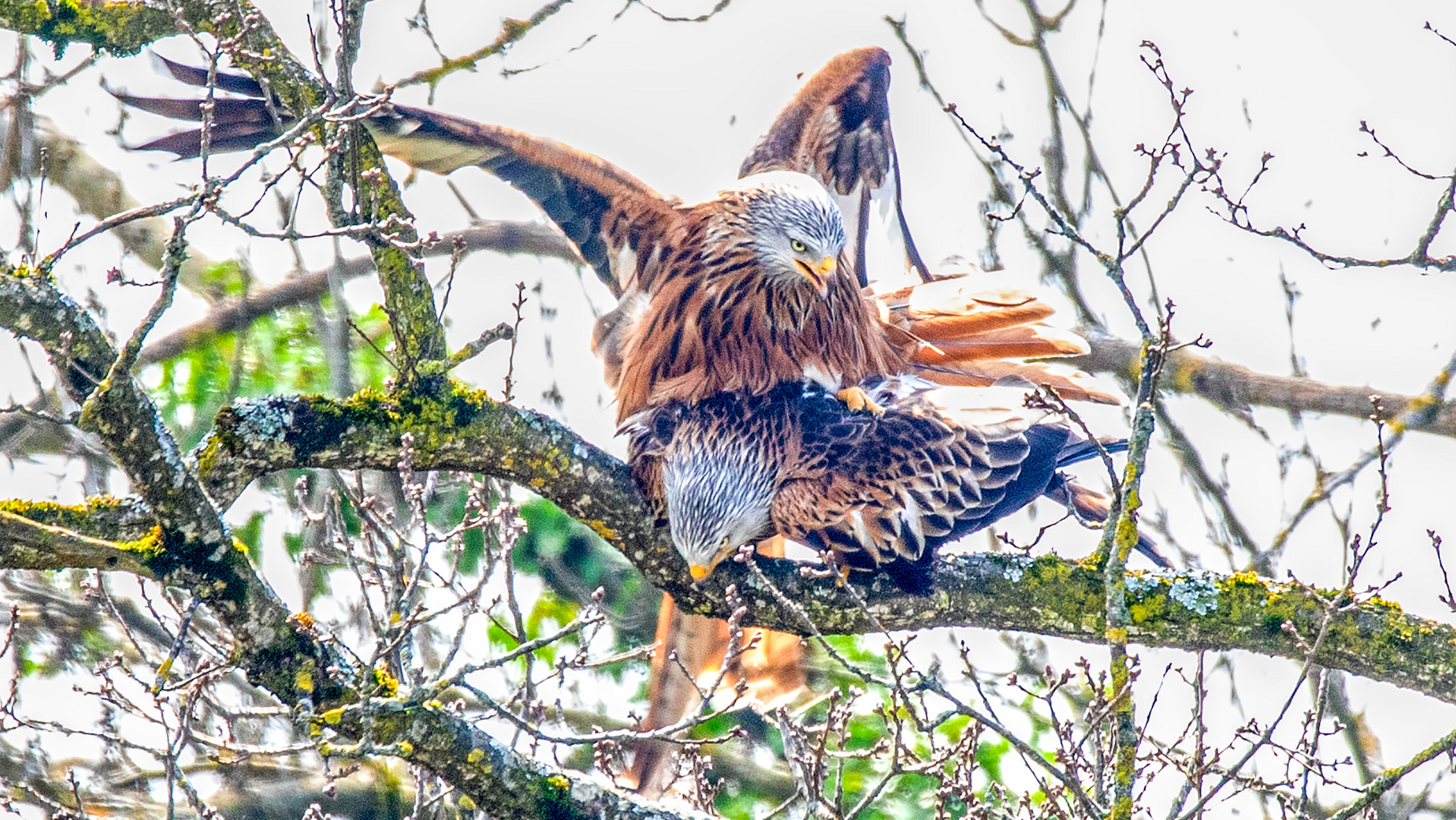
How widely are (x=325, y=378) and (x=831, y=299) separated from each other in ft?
8.19

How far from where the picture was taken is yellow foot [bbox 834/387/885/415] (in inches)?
173

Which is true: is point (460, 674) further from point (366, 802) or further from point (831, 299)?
point (366, 802)

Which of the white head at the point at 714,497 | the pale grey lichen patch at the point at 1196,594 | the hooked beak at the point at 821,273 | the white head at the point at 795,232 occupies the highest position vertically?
the white head at the point at 795,232

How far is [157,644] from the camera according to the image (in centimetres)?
501

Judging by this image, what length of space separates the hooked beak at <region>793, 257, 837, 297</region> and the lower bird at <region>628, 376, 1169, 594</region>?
0.43 metres

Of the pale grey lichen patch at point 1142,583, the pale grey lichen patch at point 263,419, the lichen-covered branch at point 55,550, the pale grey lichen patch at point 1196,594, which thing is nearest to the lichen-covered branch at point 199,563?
the lichen-covered branch at point 55,550

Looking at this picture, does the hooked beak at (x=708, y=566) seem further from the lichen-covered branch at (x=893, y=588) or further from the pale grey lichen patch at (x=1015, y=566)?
the pale grey lichen patch at (x=1015, y=566)

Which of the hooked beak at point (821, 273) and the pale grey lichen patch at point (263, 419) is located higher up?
the hooked beak at point (821, 273)

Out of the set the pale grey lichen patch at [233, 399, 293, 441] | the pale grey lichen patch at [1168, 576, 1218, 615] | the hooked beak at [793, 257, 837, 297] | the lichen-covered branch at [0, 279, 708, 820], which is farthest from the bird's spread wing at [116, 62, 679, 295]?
the pale grey lichen patch at [1168, 576, 1218, 615]

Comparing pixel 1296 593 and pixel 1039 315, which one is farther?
pixel 1039 315

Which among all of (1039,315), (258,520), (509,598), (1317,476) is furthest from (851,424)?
(258,520)

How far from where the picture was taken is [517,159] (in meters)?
4.62

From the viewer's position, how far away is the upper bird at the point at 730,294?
179 inches

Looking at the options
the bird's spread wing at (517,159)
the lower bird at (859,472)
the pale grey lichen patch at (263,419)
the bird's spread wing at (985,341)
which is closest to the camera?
the pale grey lichen patch at (263,419)
